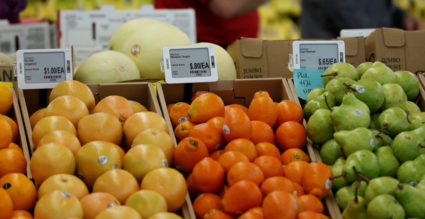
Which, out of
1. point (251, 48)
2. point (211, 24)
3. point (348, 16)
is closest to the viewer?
point (251, 48)

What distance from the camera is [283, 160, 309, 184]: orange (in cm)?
164

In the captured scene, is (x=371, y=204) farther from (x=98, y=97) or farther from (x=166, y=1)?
(x=166, y=1)

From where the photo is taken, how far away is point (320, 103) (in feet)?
6.28

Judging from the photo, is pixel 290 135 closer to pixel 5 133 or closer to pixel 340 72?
pixel 340 72

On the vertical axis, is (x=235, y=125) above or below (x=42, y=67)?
below

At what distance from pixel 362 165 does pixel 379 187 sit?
0.11 meters

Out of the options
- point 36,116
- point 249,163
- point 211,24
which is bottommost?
point 249,163

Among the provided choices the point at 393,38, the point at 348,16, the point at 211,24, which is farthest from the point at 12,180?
the point at 348,16

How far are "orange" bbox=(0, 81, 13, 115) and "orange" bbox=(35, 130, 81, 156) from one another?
30 cm

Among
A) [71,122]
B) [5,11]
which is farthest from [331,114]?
[5,11]

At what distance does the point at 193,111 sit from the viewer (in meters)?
1.82

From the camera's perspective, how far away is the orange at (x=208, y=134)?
5.55 ft

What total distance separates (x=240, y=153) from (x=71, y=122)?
52cm

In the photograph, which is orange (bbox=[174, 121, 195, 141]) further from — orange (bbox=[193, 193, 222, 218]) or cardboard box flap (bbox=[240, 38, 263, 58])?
cardboard box flap (bbox=[240, 38, 263, 58])
